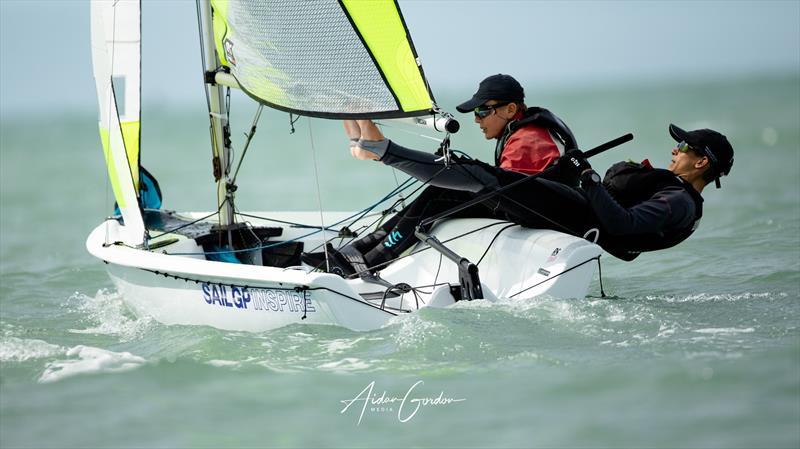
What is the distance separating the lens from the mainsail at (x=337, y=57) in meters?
4.51

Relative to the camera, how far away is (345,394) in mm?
3861

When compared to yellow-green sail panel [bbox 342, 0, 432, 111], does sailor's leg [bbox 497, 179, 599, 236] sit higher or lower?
lower

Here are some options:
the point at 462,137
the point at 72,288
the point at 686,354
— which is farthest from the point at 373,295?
the point at 462,137

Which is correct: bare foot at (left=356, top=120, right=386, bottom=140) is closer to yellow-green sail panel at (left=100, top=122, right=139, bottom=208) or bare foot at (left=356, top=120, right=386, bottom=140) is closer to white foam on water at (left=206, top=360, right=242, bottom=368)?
white foam on water at (left=206, top=360, right=242, bottom=368)

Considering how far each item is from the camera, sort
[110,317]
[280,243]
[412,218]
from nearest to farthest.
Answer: [280,243]
[412,218]
[110,317]

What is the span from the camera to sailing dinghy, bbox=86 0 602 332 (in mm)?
4410

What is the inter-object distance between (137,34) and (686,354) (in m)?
3.29

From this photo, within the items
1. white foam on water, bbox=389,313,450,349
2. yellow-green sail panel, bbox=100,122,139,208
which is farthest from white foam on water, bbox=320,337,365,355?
yellow-green sail panel, bbox=100,122,139,208

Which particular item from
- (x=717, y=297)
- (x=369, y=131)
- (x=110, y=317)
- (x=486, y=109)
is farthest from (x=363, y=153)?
(x=717, y=297)

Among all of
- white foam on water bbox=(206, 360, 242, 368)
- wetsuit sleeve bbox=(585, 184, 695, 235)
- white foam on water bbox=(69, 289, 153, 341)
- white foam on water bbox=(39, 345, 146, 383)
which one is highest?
wetsuit sleeve bbox=(585, 184, 695, 235)

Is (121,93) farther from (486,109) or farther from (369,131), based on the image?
(486,109)

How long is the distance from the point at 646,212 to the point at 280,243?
1.74 m

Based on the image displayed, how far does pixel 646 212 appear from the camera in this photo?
4.57m

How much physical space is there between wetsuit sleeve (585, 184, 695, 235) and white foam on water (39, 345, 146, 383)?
2.07m
